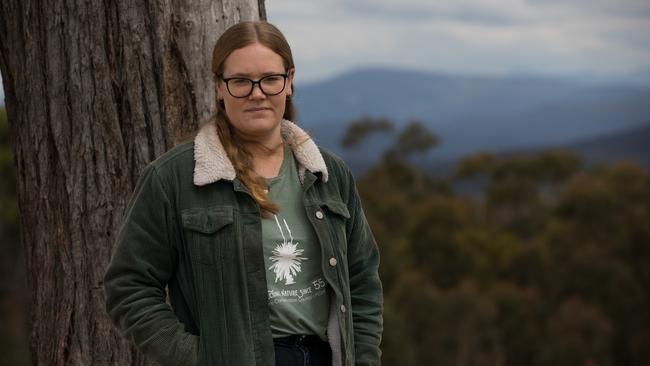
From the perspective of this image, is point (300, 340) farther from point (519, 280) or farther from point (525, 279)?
point (519, 280)

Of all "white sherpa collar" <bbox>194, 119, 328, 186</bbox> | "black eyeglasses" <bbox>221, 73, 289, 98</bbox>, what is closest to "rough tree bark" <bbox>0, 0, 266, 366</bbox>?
"white sherpa collar" <bbox>194, 119, 328, 186</bbox>

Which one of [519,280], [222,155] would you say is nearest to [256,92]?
[222,155]

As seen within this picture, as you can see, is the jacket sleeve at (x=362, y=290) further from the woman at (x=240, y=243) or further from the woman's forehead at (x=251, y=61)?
the woman's forehead at (x=251, y=61)

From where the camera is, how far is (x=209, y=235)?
217 cm

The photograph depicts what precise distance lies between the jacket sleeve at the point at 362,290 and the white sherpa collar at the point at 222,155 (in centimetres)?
15

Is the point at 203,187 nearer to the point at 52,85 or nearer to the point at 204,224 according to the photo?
the point at 204,224

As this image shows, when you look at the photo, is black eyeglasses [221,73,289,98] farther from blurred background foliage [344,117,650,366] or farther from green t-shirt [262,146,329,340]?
blurred background foliage [344,117,650,366]

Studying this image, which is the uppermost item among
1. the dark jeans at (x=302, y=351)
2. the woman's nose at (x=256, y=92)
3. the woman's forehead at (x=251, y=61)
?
the woman's forehead at (x=251, y=61)

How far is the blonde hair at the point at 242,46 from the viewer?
2215 millimetres

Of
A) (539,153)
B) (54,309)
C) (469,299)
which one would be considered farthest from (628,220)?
(54,309)

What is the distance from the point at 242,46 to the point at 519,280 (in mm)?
42584

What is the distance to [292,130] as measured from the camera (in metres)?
2.45

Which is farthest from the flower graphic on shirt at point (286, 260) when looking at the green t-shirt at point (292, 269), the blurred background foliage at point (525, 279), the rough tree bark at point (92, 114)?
the blurred background foliage at point (525, 279)

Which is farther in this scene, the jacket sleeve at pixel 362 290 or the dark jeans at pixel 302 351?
the jacket sleeve at pixel 362 290
